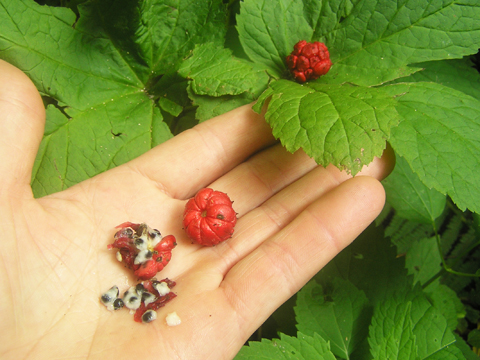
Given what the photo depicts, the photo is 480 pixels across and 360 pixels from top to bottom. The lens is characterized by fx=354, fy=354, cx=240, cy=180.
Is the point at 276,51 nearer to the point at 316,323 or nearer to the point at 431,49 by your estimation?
the point at 431,49

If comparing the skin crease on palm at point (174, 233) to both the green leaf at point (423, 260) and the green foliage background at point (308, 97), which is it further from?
the green leaf at point (423, 260)

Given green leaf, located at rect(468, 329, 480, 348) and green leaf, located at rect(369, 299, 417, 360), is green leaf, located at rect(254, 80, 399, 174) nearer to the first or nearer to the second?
green leaf, located at rect(369, 299, 417, 360)

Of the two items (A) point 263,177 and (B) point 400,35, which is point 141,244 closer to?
(A) point 263,177

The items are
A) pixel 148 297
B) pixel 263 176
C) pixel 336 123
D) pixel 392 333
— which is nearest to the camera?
pixel 336 123

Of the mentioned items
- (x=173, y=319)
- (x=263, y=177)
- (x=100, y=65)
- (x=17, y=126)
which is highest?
(x=17, y=126)

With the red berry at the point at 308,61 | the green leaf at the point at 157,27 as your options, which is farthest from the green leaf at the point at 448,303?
the green leaf at the point at 157,27

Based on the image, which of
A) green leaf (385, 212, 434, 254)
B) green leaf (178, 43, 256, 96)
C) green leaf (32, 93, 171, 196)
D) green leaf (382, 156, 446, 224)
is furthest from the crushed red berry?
green leaf (385, 212, 434, 254)

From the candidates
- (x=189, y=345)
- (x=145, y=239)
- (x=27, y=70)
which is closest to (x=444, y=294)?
(x=189, y=345)

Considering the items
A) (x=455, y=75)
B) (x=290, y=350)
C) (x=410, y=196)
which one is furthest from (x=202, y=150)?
(x=455, y=75)
